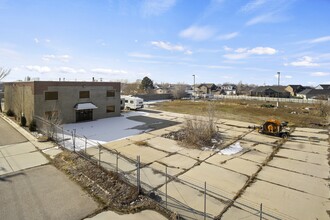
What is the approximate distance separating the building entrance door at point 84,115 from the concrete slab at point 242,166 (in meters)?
19.0

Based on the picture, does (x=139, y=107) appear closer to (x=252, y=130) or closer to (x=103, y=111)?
(x=103, y=111)

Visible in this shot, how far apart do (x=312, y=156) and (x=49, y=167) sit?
60.3 feet

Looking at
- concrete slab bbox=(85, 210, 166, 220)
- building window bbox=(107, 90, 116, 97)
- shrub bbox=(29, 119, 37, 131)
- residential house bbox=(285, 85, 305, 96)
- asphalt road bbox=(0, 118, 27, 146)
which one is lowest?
concrete slab bbox=(85, 210, 166, 220)

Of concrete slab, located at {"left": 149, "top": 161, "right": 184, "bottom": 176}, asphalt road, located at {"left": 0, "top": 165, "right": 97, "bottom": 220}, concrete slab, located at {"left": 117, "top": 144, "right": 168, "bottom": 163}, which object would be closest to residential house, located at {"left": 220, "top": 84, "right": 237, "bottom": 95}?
concrete slab, located at {"left": 117, "top": 144, "right": 168, "bottom": 163}

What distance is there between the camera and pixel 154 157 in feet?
49.2

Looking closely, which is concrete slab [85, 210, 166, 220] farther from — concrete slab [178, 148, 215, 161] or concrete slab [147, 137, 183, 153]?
concrete slab [147, 137, 183, 153]

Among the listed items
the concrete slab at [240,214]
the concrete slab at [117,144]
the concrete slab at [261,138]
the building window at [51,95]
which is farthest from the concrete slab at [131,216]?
the building window at [51,95]

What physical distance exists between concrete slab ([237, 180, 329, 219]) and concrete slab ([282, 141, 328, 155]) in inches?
332

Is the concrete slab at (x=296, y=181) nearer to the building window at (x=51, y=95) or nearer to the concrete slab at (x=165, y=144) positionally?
the concrete slab at (x=165, y=144)

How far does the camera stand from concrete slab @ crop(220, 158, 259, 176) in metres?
12.9

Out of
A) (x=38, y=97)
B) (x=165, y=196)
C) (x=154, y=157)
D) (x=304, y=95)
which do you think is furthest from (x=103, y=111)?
(x=304, y=95)

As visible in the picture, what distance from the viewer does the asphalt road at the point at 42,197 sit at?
8.52 m

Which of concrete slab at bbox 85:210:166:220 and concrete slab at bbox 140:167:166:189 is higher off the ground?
concrete slab at bbox 140:167:166:189

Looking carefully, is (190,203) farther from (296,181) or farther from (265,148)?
(265,148)
